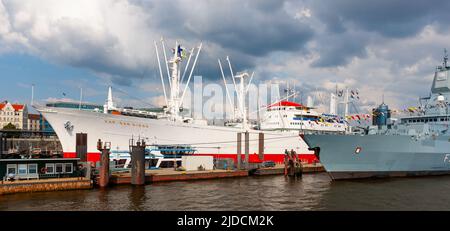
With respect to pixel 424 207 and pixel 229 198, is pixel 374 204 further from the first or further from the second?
pixel 229 198

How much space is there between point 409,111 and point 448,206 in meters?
19.9

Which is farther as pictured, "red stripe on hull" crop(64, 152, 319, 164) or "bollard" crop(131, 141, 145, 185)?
"red stripe on hull" crop(64, 152, 319, 164)

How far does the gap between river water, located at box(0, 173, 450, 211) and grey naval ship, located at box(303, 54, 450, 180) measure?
1.68 metres

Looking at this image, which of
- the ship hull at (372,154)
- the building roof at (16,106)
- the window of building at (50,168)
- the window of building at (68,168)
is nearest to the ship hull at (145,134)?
the window of building at (68,168)

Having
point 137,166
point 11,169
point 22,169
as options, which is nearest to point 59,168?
point 22,169

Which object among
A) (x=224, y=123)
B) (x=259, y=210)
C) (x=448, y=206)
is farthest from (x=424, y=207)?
(x=224, y=123)

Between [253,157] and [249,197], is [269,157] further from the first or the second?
[249,197]

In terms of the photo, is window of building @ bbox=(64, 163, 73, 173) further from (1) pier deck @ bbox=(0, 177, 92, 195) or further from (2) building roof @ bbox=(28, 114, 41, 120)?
(2) building roof @ bbox=(28, 114, 41, 120)

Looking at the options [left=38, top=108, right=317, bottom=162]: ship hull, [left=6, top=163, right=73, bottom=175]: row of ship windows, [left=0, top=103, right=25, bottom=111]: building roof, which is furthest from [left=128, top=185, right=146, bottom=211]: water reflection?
[left=0, top=103, right=25, bottom=111]: building roof

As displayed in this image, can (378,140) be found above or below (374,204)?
above

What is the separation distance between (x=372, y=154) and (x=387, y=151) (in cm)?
151

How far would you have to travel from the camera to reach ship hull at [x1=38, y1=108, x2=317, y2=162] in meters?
44.5

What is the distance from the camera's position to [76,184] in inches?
1177

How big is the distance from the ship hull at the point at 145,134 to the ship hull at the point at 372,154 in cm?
1998
